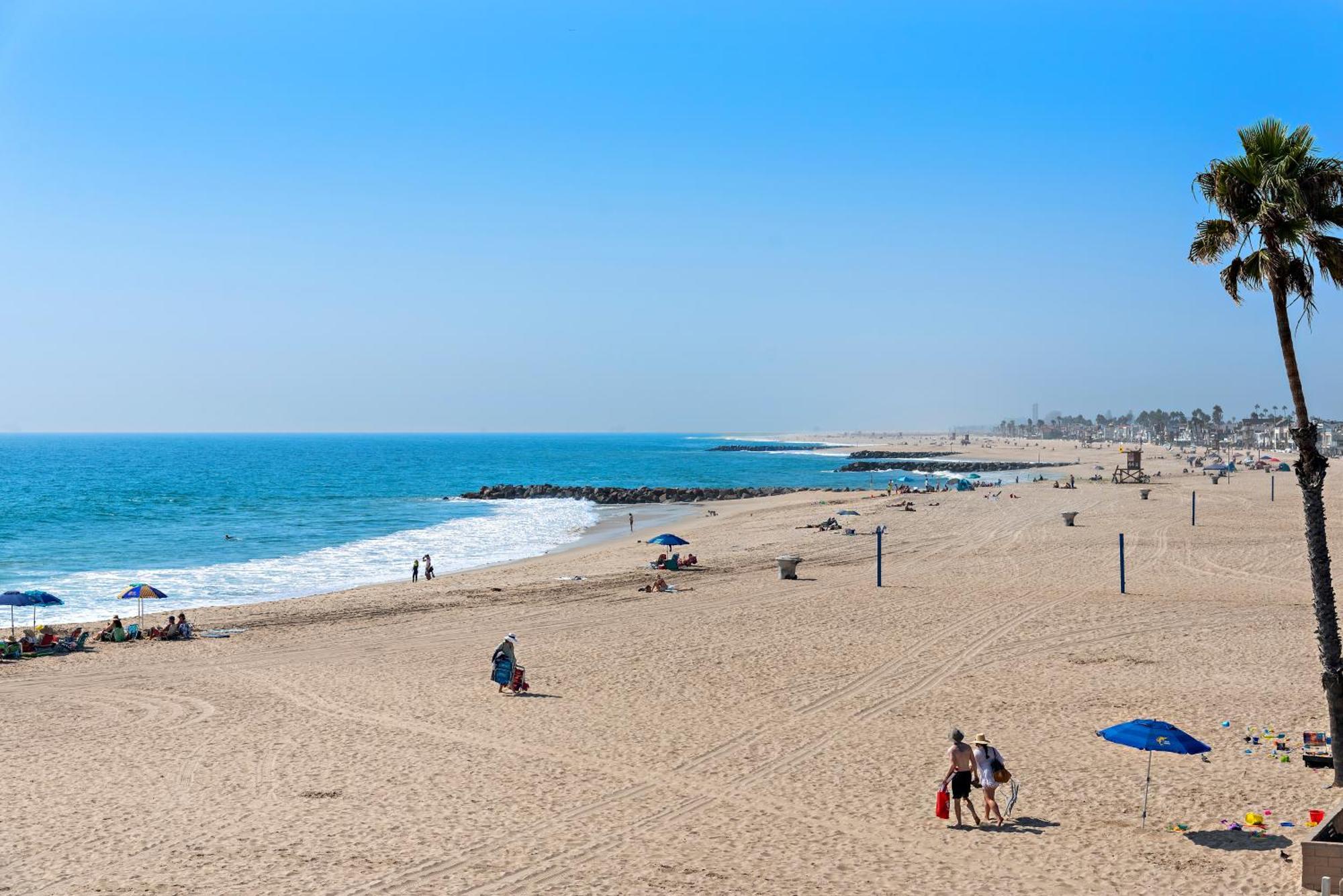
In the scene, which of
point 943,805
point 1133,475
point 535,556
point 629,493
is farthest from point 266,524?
point 1133,475

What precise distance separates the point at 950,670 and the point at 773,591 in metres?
9.80

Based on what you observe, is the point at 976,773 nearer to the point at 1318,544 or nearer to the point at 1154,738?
the point at 1154,738

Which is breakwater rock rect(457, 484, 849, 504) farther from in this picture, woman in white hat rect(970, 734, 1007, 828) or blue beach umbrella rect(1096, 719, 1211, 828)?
blue beach umbrella rect(1096, 719, 1211, 828)

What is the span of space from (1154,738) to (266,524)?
58.0m

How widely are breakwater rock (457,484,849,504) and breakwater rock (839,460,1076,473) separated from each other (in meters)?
43.1

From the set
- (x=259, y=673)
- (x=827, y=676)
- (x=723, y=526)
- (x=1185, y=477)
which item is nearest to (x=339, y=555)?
(x=723, y=526)

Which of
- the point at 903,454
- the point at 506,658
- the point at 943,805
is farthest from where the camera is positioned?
the point at 903,454

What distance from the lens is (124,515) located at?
6494 cm

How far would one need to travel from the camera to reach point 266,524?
2381 inches

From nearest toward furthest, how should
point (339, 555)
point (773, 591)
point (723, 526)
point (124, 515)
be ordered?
1. point (773, 591)
2. point (339, 555)
3. point (723, 526)
4. point (124, 515)

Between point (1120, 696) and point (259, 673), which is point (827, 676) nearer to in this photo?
point (1120, 696)

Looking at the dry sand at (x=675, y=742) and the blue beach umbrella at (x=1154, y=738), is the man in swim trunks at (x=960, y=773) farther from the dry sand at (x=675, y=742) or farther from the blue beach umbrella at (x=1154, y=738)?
the blue beach umbrella at (x=1154, y=738)

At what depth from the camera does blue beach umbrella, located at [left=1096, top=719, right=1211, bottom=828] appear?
10242 mm

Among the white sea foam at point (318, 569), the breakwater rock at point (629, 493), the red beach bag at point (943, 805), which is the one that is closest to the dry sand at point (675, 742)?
the red beach bag at point (943, 805)
